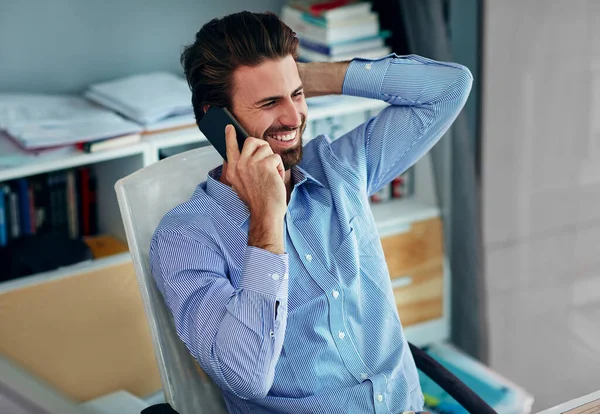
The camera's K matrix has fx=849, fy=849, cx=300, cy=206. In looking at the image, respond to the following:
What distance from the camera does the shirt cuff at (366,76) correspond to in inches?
67.4

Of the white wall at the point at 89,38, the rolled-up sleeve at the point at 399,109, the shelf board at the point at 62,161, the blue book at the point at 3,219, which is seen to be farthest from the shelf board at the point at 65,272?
the rolled-up sleeve at the point at 399,109

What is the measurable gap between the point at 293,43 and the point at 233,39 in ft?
0.38

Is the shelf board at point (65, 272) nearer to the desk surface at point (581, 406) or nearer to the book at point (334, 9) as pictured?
the book at point (334, 9)

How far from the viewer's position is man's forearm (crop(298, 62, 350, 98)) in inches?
67.6

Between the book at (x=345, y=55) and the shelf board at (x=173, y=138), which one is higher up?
the book at (x=345, y=55)

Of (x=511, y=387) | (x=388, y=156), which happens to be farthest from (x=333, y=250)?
(x=511, y=387)

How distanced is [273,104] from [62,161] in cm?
79

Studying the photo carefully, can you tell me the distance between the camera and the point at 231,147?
1479mm

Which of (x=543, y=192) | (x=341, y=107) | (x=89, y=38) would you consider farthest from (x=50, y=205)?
(x=543, y=192)

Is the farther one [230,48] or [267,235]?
[230,48]

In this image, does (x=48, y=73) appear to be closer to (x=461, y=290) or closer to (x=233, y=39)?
(x=233, y=39)

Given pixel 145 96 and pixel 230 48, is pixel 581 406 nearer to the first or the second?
pixel 230 48

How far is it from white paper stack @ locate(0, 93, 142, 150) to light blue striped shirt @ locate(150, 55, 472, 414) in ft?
2.17

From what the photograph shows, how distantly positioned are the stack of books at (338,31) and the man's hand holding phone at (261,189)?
115 cm
